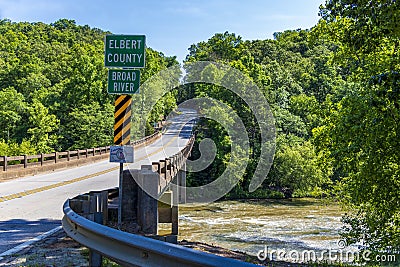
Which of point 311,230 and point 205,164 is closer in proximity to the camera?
point 311,230

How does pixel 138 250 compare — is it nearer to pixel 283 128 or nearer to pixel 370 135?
pixel 370 135

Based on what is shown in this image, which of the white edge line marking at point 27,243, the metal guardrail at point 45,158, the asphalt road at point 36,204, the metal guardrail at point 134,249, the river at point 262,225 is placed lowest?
the river at point 262,225

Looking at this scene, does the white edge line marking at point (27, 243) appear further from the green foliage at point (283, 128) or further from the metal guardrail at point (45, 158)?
the green foliage at point (283, 128)

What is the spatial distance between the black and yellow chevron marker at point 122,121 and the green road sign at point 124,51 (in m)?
0.68

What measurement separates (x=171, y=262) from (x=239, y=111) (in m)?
54.0

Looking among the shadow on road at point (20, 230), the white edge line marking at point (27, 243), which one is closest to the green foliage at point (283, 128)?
the shadow on road at point (20, 230)

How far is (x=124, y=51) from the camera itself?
842 cm

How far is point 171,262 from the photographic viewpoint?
Answer: 3.23m

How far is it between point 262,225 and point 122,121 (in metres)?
22.9

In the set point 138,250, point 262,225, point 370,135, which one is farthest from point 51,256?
point 262,225

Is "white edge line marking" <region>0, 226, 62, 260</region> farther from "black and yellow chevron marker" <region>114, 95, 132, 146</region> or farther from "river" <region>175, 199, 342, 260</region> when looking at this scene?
"river" <region>175, 199, 342, 260</region>

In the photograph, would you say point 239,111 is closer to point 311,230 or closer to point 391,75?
point 311,230

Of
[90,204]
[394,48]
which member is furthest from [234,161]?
[90,204]

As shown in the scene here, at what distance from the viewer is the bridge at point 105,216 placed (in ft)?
11.3
